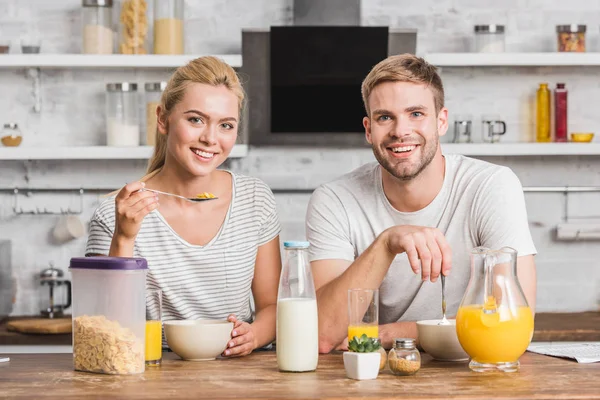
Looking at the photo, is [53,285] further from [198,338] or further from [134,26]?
[198,338]

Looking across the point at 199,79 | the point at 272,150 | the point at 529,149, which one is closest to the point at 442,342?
the point at 199,79

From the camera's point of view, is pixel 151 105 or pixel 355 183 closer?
pixel 355 183

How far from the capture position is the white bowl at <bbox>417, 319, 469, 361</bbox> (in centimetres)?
200

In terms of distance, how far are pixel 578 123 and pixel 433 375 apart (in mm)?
2847

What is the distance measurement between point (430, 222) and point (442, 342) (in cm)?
63

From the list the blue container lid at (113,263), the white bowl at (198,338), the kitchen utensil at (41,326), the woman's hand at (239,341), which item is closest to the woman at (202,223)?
the woman's hand at (239,341)

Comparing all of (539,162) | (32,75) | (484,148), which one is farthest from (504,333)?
(32,75)

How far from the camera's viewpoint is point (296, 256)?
1866 millimetres

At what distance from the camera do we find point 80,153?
4066 millimetres

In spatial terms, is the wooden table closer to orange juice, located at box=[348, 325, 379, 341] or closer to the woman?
orange juice, located at box=[348, 325, 379, 341]

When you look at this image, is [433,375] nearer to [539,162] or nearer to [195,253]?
[195,253]

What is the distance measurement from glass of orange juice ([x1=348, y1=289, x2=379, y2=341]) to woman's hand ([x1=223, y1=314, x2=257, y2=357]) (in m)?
0.33

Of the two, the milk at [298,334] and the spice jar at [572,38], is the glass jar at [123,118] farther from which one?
the milk at [298,334]

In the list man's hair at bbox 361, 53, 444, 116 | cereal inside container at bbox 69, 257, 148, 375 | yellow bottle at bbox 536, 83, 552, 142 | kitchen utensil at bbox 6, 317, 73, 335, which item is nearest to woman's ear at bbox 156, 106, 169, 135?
man's hair at bbox 361, 53, 444, 116
